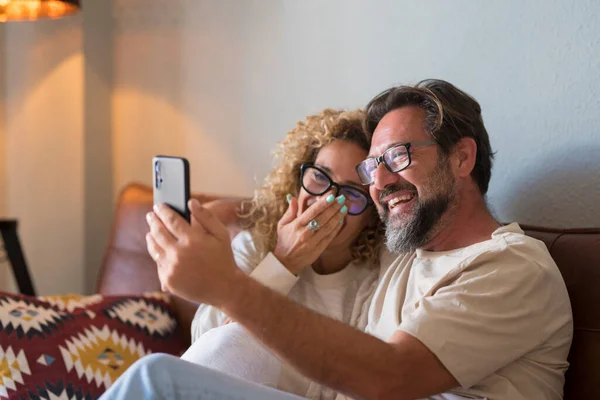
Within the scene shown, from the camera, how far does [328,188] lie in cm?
158

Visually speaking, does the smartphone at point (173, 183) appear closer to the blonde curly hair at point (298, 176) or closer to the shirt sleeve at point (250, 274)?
the shirt sleeve at point (250, 274)

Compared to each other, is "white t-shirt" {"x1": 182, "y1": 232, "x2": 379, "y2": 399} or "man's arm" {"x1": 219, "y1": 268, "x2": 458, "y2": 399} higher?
"man's arm" {"x1": 219, "y1": 268, "x2": 458, "y2": 399}

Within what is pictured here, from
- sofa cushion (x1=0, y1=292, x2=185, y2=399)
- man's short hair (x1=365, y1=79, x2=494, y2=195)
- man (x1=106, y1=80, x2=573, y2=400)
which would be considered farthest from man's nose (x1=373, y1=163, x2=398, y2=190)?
sofa cushion (x1=0, y1=292, x2=185, y2=399)

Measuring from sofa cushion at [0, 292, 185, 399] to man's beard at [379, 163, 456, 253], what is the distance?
83 cm

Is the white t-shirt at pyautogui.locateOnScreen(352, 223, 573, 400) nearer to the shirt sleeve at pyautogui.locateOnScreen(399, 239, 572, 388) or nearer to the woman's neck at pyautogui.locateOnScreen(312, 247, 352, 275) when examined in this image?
the shirt sleeve at pyautogui.locateOnScreen(399, 239, 572, 388)

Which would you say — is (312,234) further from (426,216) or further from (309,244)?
(426,216)

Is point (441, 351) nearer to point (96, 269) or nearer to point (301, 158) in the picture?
point (301, 158)

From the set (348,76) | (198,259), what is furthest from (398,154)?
(348,76)

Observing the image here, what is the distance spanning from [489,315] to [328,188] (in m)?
0.57

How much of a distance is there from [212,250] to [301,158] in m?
0.72

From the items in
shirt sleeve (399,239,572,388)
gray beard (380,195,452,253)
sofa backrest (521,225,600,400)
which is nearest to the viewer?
shirt sleeve (399,239,572,388)

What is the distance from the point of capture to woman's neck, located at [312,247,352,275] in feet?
5.46

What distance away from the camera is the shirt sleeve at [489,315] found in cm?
110

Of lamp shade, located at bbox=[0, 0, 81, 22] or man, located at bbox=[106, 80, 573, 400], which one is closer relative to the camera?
man, located at bbox=[106, 80, 573, 400]
